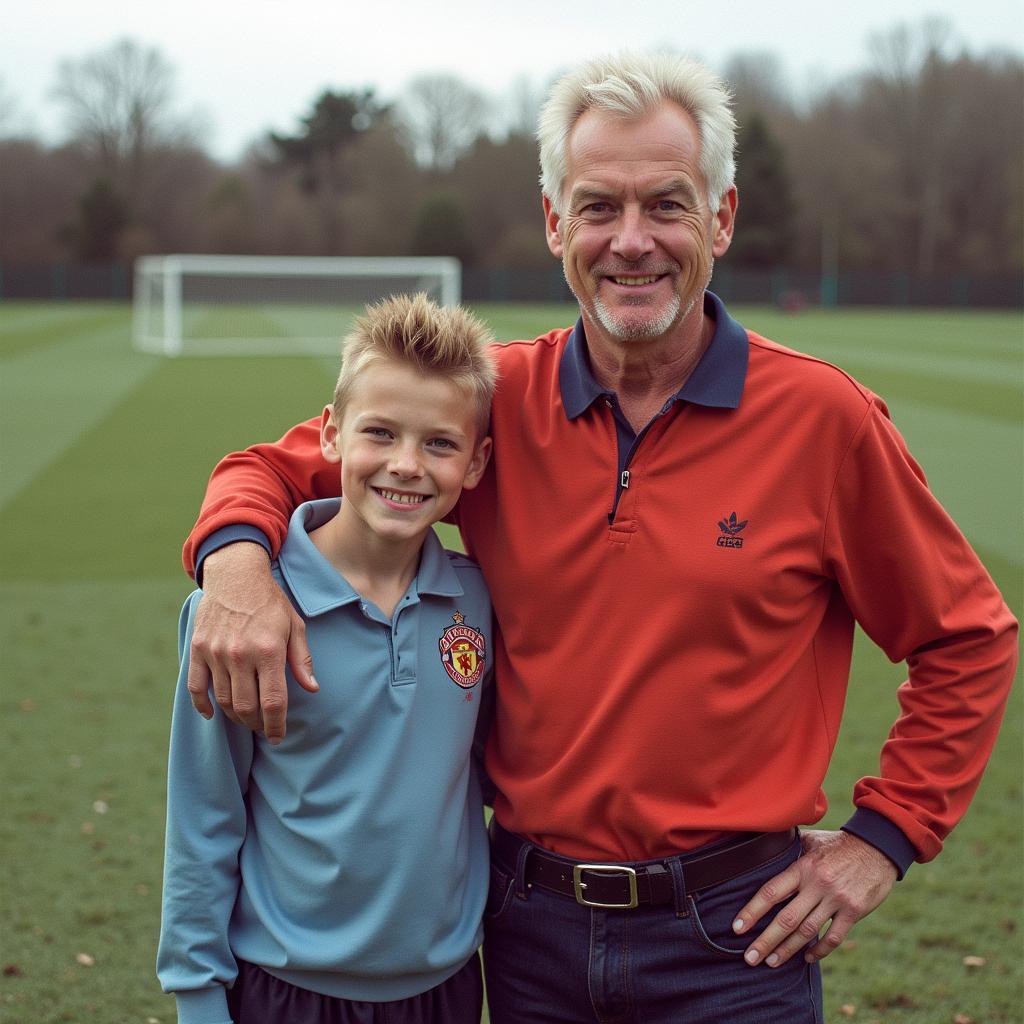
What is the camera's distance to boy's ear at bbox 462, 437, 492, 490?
98.1 inches

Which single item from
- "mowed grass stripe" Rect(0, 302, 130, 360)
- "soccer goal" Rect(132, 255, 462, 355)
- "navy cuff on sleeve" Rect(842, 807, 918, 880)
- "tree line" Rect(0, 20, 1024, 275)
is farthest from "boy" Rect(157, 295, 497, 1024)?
"tree line" Rect(0, 20, 1024, 275)

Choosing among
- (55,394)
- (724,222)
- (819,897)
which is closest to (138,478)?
(55,394)

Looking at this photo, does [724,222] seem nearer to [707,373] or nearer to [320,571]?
[707,373]

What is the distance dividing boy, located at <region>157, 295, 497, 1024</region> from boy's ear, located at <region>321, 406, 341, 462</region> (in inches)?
3.3

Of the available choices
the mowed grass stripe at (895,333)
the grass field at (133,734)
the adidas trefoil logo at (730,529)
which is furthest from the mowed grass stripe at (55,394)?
the mowed grass stripe at (895,333)

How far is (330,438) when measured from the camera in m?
2.59

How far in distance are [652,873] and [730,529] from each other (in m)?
0.61

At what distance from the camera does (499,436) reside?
8.37ft

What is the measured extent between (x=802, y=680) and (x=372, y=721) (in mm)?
771

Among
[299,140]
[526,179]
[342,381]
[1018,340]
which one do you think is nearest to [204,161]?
[299,140]

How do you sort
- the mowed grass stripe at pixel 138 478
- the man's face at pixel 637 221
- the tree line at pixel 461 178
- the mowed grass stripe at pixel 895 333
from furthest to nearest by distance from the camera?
the tree line at pixel 461 178 → the mowed grass stripe at pixel 895 333 → the mowed grass stripe at pixel 138 478 → the man's face at pixel 637 221

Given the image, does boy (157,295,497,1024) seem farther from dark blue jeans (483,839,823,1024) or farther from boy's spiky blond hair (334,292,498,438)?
dark blue jeans (483,839,823,1024)

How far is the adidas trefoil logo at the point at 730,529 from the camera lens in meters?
2.31

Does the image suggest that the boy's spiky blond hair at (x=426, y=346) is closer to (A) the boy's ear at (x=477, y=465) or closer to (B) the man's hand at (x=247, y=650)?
(A) the boy's ear at (x=477, y=465)
